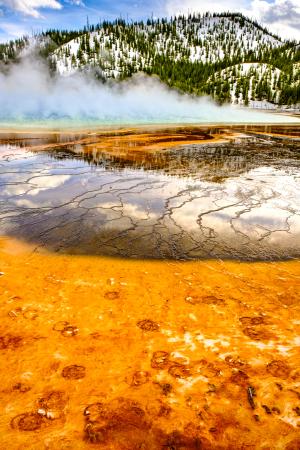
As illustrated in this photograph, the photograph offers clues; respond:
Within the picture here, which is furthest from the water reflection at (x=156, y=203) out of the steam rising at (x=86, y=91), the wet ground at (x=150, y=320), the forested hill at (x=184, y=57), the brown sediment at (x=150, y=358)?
the forested hill at (x=184, y=57)

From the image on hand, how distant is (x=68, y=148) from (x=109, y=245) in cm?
957

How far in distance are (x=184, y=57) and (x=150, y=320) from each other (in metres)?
120

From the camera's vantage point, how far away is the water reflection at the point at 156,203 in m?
4.68

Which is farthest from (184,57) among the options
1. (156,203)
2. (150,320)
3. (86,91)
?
(150,320)

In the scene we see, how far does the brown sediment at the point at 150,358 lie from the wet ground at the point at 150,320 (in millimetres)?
10

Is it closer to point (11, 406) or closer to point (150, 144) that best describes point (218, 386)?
point (11, 406)

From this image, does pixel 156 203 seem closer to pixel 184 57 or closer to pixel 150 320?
pixel 150 320

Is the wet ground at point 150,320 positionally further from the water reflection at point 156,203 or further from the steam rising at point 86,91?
the steam rising at point 86,91

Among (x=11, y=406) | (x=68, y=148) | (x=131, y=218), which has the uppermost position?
(x=68, y=148)

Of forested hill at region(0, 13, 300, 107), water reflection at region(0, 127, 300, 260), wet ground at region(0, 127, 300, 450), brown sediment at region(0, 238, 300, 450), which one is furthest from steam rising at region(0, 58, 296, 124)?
brown sediment at region(0, 238, 300, 450)

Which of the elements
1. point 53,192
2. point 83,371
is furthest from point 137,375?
point 53,192

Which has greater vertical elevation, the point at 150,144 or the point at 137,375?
the point at 150,144

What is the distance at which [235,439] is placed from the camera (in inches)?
72.8

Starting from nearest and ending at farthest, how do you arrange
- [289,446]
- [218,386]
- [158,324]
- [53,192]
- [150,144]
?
[289,446]
[218,386]
[158,324]
[53,192]
[150,144]
